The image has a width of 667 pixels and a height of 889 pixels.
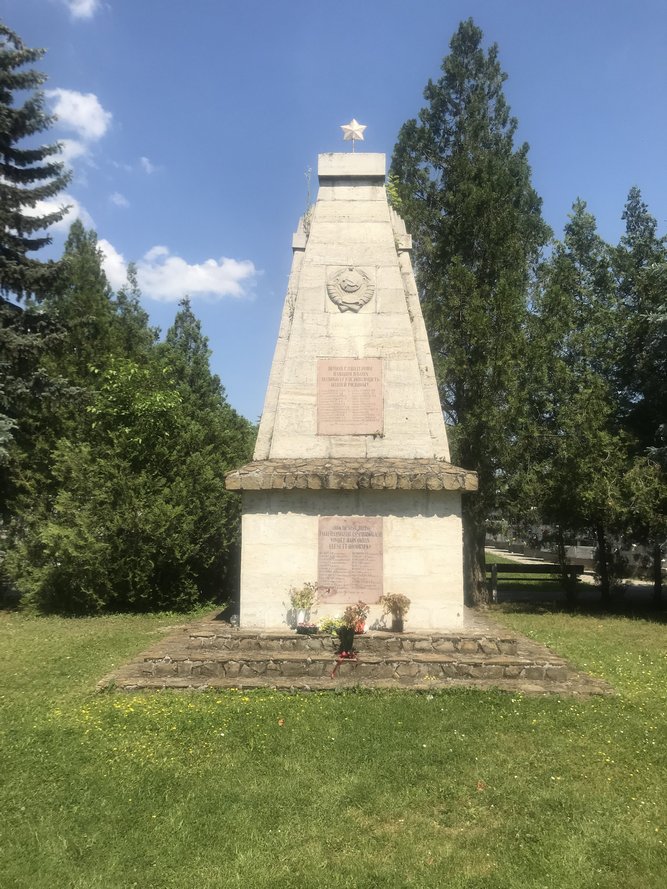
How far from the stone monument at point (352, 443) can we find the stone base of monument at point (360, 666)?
29.2 inches

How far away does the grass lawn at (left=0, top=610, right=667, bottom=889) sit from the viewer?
12.7ft

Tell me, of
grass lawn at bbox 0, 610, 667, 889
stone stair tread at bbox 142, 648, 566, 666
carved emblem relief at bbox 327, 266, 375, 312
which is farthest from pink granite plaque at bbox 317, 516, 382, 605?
carved emblem relief at bbox 327, 266, 375, 312

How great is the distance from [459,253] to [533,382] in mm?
4379

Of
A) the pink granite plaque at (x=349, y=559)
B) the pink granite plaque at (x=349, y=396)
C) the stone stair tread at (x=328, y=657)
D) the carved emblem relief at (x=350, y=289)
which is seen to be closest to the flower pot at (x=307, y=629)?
the stone stair tread at (x=328, y=657)

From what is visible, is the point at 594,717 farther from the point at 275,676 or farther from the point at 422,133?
the point at 422,133

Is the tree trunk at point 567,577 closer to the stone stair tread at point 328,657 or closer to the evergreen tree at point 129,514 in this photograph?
the evergreen tree at point 129,514

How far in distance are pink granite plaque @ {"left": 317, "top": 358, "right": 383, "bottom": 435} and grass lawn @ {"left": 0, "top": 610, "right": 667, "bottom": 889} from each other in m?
4.12

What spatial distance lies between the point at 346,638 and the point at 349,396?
3.75 m

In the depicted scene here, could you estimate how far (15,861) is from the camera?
13.0 ft

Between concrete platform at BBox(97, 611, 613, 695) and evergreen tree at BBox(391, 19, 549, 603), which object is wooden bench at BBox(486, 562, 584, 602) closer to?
evergreen tree at BBox(391, 19, 549, 603)

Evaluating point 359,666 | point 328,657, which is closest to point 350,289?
point 328,657

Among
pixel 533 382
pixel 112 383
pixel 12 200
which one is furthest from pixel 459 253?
pixel 12 200

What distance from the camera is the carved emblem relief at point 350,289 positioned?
1020 cm

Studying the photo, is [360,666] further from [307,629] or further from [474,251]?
[474,251]
